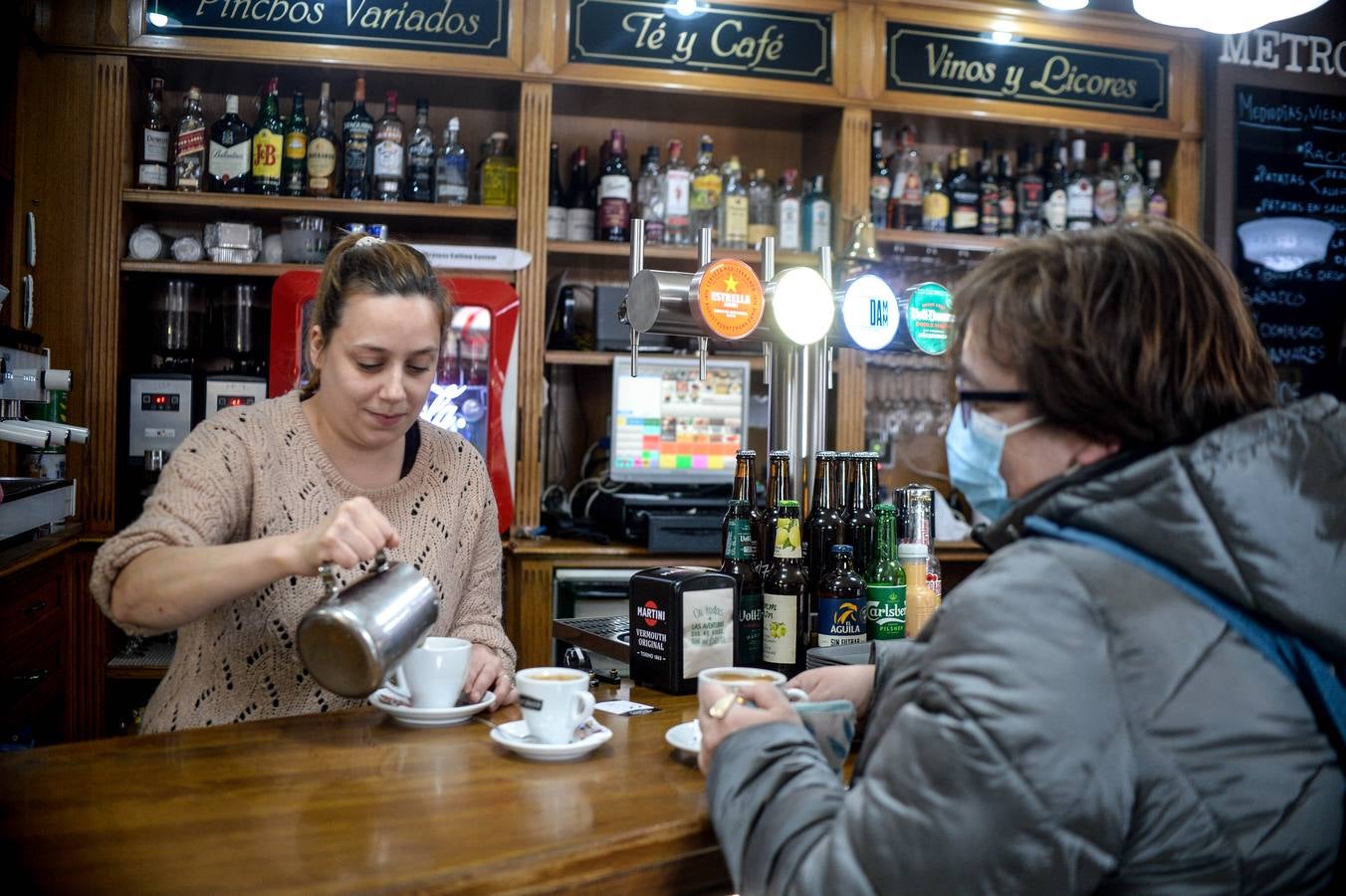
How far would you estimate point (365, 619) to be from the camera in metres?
1.29

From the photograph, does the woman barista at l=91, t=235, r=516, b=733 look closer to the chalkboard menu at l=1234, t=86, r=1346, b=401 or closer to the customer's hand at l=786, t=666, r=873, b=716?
the customer's hand at l=786, t=666, r=873, b=716

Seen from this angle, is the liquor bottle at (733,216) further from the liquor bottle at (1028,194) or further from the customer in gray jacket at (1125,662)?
the customer in gray jacket at (1125,662)

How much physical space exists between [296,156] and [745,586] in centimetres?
260

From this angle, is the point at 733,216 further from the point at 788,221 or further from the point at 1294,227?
the point at 1294,227

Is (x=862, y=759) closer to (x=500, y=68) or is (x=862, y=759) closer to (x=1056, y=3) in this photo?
(x=1056, y=3)

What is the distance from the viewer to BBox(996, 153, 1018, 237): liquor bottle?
418 cm

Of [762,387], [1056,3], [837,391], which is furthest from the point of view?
[762,387]

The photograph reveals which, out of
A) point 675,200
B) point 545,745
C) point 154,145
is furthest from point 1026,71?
point 545,745

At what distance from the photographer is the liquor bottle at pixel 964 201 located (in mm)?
4152

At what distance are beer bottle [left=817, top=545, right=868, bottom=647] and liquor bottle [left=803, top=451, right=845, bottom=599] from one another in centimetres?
3

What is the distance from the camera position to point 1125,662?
2.99 ft

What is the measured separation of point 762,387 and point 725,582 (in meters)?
2.63

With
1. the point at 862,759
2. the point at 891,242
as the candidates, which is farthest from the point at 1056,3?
the point at 862,759

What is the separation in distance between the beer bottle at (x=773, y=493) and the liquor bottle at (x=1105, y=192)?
2.77 m
